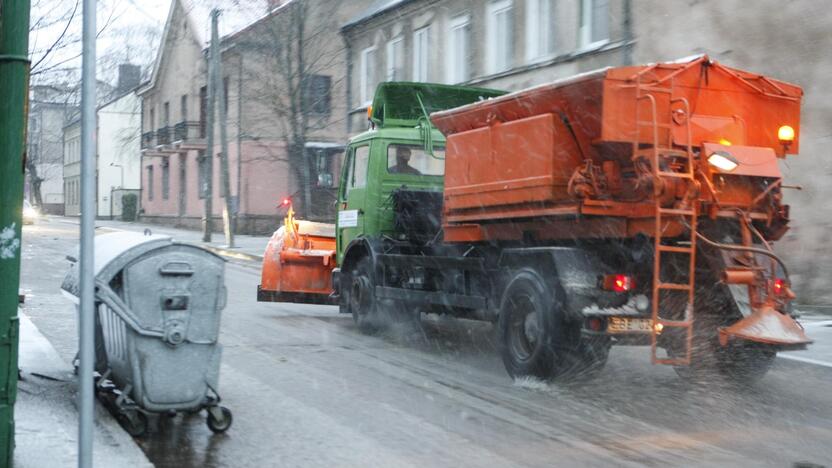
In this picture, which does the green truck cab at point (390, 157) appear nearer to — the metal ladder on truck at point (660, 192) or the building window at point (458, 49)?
the metal ladder on truck at point (660, 192)

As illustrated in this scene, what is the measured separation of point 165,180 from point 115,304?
48.0 metres

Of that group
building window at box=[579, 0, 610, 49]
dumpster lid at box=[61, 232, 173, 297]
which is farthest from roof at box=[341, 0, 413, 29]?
dumpster lid at box=[61, 232, 173, 297]

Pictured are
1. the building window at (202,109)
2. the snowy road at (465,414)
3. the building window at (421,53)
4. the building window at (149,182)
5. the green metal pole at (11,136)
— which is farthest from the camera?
the building window at (149,182)

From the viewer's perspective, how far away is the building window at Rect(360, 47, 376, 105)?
31359mm

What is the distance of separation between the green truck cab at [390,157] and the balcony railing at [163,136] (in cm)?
3705

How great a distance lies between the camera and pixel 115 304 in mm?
6375

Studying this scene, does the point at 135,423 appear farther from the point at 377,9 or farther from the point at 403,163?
the point at 377,9

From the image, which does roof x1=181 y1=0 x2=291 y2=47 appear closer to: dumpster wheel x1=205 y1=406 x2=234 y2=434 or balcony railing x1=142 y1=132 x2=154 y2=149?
balcony railing x1=142 y1=132 x2=154 y2=149

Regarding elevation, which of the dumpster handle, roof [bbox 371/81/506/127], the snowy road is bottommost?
the snowy road

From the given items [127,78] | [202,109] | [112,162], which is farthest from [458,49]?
[112,162]

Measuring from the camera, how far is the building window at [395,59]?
29422 mm

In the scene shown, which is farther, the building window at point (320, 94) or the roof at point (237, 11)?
the building window at point (320, 94)

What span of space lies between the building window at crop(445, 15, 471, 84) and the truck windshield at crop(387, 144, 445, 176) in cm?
1374

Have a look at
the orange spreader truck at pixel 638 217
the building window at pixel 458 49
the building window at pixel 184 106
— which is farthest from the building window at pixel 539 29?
the building window at pixel 184 106
